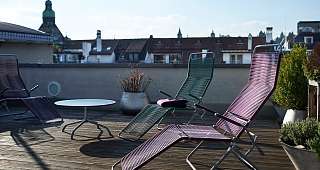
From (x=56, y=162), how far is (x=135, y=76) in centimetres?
347

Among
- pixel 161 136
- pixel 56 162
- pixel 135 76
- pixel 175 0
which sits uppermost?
pixel 175 0

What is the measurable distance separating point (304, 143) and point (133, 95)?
4374 mm

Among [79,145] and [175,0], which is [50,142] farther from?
[175,0]

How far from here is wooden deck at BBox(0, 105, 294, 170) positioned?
3.98 meters

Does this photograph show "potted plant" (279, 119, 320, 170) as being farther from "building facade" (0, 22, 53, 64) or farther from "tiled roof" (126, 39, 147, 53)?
"tiled roof" (126, 39, 147, 53)

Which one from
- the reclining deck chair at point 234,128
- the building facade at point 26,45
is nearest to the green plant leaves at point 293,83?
the reclining deck chair at point 234,128

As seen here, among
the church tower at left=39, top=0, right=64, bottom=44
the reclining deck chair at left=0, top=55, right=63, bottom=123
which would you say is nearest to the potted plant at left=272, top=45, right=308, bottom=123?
the reclining deck chair at left=0, top=55, right=63, bottom=123

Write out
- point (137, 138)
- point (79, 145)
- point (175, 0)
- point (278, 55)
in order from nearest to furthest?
point (278, 55) < point (79, 145) < point (137, 138) < point (175, 0)

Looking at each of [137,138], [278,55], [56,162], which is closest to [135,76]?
[137,138]

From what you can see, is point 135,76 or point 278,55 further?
point 135,76

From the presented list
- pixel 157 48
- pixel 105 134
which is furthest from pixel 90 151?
pixel 157 48

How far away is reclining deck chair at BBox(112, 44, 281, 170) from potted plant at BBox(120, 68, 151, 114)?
3.25m

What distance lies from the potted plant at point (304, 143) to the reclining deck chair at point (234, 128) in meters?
0.33

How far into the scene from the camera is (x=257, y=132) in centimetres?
566
